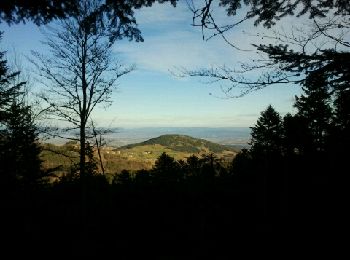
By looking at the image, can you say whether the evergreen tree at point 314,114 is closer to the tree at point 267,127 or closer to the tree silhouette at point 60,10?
the tree at point 267,127

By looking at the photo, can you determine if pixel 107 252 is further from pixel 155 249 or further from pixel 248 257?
pixel 248 257

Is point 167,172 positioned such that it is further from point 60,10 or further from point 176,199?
point 60,10

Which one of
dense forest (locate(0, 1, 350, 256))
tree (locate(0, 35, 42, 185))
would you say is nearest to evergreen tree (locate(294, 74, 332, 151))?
dense forest (locate(0, 1, 350, 256))

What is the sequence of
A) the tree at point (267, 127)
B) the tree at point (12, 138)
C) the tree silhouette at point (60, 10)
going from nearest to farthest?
the tree silhouette at point (60, 10) < the tree at point (12, 138) < the tree at point (267, 127)

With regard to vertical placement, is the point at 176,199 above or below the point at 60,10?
below

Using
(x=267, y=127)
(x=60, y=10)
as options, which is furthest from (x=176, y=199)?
(x=267, y=127)

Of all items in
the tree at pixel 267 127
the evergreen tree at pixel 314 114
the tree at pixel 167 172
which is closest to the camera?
the tree at pixel 167 172

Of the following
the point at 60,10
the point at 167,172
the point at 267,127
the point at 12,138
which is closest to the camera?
the point at 60,10

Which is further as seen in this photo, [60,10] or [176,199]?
[176,199]

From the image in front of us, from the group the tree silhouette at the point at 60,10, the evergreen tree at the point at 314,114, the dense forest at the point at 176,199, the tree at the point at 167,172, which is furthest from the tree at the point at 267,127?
the tree silhouette at the point at 60,10

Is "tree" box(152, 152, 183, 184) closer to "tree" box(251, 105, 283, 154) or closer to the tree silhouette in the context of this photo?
"tree" box(251, 105, 283, 154)

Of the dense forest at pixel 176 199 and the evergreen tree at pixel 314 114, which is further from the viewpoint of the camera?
the evergreen tree at pixel 314 114

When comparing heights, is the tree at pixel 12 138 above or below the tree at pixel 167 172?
above

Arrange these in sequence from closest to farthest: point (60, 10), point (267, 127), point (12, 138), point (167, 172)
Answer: point (60, 10) < point (12, 138) < point (167, 172) < point (267, 127)
